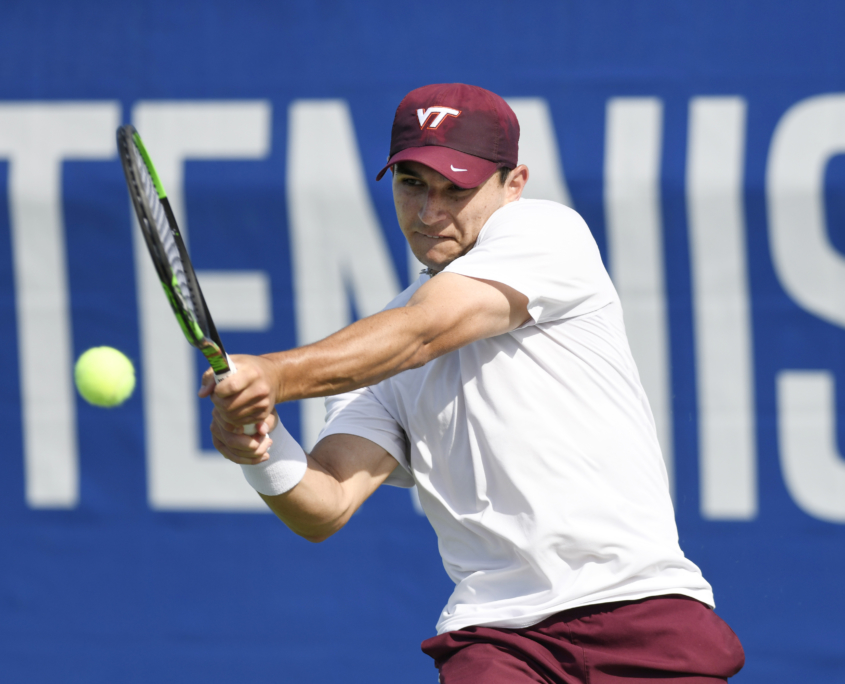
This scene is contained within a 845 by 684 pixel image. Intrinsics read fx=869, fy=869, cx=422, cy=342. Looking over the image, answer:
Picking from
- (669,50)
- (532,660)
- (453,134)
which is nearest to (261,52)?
(669,50)

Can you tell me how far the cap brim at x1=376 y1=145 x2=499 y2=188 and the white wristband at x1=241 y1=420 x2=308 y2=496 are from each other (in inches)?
22.4

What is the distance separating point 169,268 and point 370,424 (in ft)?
2.04

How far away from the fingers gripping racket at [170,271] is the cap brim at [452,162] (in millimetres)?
477

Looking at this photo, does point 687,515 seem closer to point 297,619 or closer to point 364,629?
point 364,629

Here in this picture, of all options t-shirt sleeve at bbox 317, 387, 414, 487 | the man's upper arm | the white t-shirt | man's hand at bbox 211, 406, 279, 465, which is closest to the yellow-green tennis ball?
t-shirt sleeve at bbox 317, 387, 414, 487

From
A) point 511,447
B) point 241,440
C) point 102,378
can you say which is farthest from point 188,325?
point 102,378

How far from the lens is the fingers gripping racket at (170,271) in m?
1.31

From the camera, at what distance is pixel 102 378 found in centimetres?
200

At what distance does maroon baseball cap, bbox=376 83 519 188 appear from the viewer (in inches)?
66.6

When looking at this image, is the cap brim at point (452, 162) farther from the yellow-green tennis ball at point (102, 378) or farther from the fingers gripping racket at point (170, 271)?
the yellow-green tennis ball at point (102, 378)

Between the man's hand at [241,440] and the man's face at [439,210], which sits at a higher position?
the man's face at [439,210]

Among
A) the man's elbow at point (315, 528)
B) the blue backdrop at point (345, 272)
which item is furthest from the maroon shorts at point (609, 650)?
the blue backdrop at point (345, 272)

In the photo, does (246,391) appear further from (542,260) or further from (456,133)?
(456,133)

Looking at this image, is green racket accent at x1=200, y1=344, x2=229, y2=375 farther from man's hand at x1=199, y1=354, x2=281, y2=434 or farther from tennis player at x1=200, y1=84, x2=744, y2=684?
tennis player at x1=200, y1=84, x2=744, y2=684
